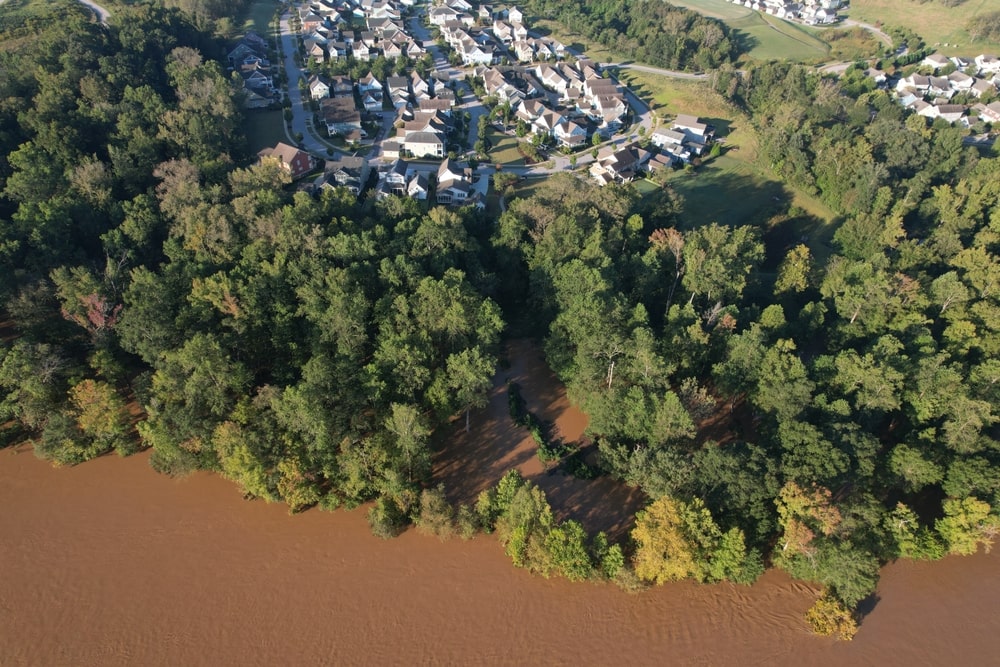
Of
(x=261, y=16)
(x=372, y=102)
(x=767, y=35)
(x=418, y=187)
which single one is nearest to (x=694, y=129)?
(x=418, y=187)

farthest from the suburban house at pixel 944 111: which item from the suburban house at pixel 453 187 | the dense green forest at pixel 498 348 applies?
the suburban house at pixel 453 187

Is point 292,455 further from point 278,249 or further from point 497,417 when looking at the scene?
point 278,249

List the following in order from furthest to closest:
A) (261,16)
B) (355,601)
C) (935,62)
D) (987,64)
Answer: (261,16) < (935,62) < (987,64) < (355,601)

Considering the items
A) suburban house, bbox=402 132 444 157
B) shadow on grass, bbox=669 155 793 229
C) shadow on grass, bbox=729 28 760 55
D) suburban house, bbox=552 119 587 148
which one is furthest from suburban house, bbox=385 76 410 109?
shadow on grass, bbox=729 28 760 55

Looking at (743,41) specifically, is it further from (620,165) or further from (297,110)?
(297,110)

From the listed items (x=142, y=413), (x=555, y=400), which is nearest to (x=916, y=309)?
(x=555, y=400)

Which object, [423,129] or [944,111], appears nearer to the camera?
[423,129]
